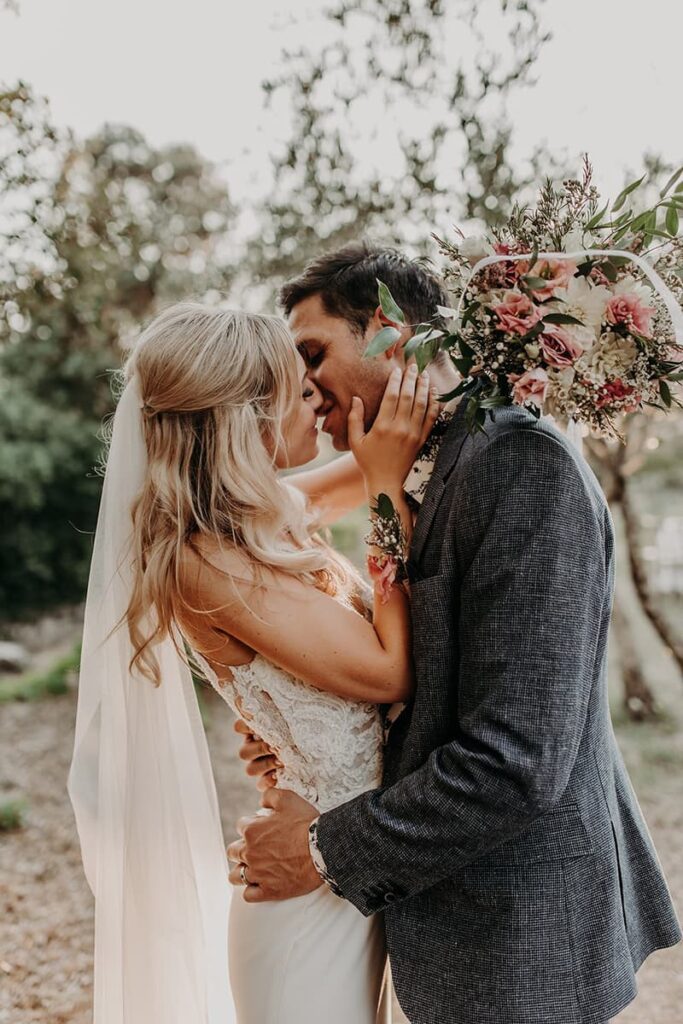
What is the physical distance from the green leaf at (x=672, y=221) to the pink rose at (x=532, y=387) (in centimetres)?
35

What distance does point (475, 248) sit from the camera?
5.50ft

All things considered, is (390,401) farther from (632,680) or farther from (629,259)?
(632,680)

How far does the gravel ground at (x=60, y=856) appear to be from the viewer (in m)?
4.44

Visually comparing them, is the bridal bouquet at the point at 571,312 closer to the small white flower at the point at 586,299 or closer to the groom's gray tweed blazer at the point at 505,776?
the small white flower at the point at 586,299

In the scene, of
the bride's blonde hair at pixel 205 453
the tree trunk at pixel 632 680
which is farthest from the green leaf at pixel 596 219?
the tree trunk at pixel 632 680

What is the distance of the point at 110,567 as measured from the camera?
2260 millimetres

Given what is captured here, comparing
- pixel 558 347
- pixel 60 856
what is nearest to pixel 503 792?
pixel 558 347

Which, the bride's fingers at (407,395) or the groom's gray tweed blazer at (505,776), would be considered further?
the bride's fingers at (407,395)

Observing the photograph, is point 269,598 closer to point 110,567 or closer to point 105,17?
point 110,567

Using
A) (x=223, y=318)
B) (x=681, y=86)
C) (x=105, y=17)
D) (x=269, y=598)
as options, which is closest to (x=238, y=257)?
(x=105, y=17)

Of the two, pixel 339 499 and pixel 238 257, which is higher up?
pixel 238 257

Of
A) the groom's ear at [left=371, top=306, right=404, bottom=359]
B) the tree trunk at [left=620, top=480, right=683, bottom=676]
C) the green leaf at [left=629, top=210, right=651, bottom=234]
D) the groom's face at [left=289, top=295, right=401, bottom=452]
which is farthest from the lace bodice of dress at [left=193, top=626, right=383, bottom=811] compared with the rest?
the tree trunk at [left=620, top=480, right=683, bottom=676]

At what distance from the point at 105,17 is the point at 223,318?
5.20 meters

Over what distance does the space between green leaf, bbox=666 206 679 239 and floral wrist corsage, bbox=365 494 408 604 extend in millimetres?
809
